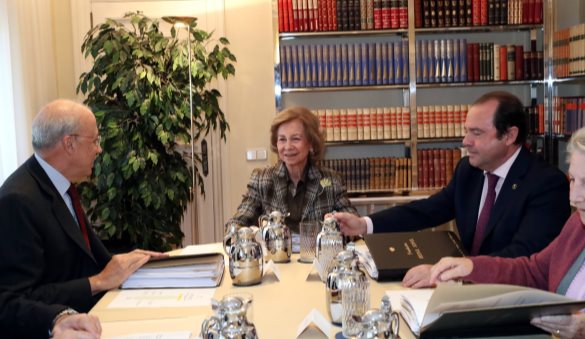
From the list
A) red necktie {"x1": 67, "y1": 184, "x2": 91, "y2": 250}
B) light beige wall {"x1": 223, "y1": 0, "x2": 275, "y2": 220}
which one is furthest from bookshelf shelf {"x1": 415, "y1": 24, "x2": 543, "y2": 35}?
red necktie {"x1": 67, "y1": 184, "x2": 91, "y2": 250}

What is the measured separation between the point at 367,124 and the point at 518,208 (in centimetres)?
248

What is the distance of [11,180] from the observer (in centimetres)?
219

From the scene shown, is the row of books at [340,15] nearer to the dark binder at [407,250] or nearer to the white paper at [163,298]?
the dark binder at [407,250]

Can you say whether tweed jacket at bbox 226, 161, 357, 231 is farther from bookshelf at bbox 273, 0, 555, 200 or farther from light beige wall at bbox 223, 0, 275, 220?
light beige wall at bbox 223, 0, 275, 220

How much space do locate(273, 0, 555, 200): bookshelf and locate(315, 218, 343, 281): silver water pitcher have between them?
260cm

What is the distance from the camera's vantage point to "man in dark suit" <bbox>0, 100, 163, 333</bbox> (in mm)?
2008

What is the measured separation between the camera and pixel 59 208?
2244 millimetres

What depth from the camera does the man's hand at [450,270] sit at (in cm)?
190

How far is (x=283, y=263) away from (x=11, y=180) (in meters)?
0.99

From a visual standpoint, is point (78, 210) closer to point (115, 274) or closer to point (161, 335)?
point (115, 274)

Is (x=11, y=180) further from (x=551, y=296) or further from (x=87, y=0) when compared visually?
(x=87, y=0)

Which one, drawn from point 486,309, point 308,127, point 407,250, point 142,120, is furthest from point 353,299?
point 142,120

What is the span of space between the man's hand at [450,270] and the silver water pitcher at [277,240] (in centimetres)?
63

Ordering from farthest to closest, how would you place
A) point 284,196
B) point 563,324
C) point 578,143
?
point 284,196
point 578,143
point 563,324
